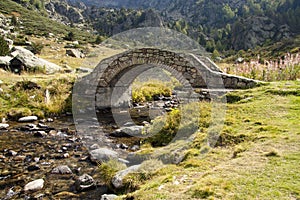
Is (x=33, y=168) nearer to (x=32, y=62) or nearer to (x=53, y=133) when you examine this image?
(x=53, y=133)

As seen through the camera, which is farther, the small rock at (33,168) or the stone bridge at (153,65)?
the stone bridge at (153,65)

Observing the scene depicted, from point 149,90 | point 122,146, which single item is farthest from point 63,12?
point 122,146

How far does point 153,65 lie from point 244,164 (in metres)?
8.60

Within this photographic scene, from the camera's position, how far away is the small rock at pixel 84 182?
544cm

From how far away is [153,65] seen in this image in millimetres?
12570

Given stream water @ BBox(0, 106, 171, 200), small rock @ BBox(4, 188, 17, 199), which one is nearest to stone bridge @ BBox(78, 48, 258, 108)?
stream water @ BBox(0, 106, 171, 200)

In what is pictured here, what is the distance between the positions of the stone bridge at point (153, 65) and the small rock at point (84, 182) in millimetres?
5659

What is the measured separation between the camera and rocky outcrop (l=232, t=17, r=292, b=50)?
2744 inches

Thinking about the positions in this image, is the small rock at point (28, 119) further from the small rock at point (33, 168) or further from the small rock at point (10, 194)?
the small rock at point (10, 194)

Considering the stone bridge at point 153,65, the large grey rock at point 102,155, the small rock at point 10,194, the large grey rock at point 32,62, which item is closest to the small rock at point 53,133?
the large grey rock at point 102,155

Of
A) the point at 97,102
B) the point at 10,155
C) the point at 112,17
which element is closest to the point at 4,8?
the point at 112,17

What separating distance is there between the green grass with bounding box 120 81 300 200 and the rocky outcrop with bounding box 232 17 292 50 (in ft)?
219

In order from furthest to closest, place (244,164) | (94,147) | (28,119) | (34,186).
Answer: (28,119), (94,147), (34,186), (244,164)

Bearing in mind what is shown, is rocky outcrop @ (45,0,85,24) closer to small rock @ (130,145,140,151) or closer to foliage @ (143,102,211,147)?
foliage @ (143,102,211,147)
